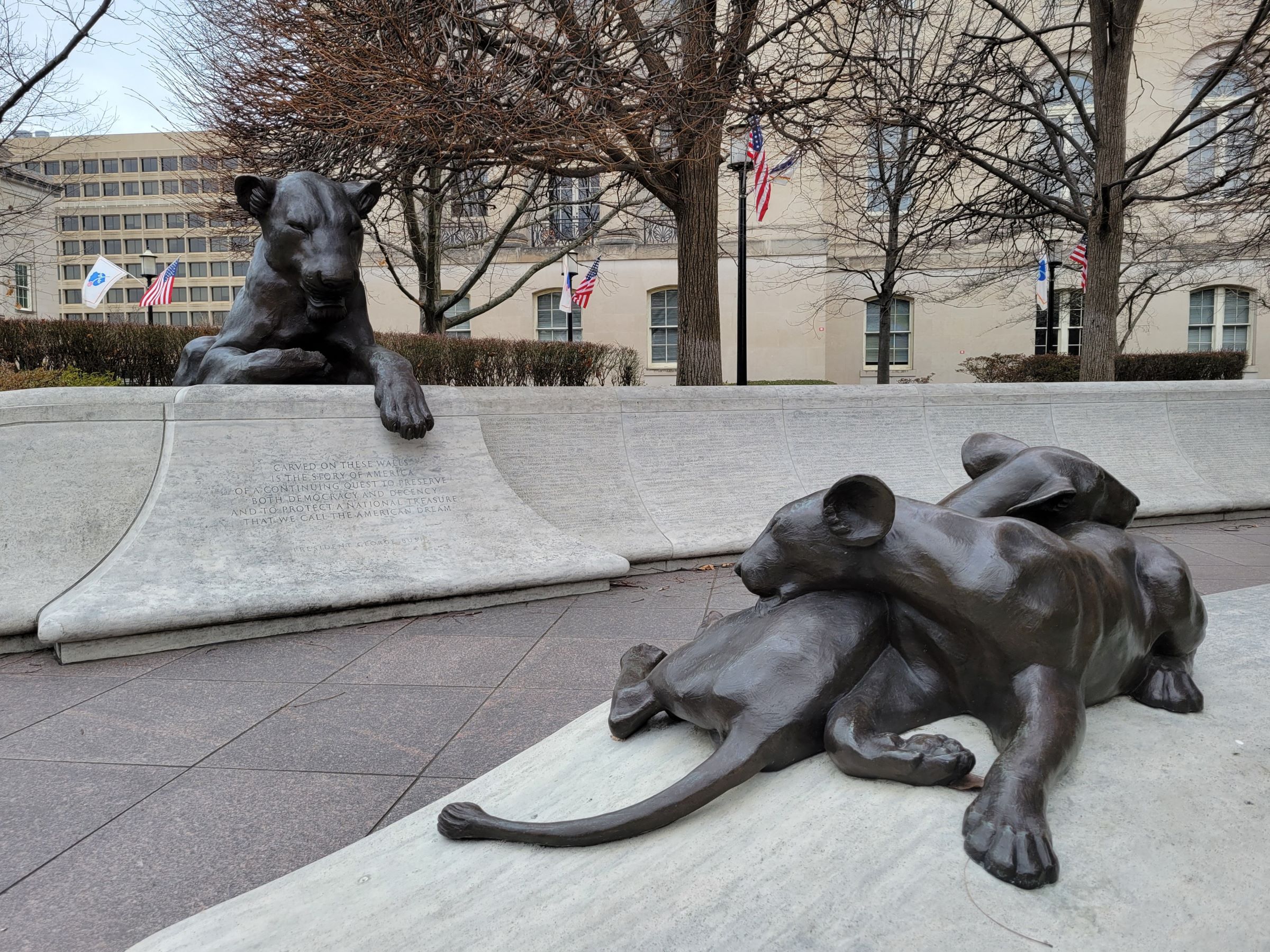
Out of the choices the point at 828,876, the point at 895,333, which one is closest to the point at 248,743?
the point at 828,876

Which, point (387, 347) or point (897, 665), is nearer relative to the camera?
point (897, 665)

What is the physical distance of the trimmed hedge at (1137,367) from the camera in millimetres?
21359

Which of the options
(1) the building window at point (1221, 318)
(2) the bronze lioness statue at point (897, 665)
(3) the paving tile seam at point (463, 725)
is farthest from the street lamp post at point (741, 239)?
(1) the building window at point (1221, 318)

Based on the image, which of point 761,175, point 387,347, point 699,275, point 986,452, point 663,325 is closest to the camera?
point 986,452

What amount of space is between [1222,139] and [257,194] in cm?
2443

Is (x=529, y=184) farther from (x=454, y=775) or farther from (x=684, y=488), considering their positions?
(x=454, y=775)

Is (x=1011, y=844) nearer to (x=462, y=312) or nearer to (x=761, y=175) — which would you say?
(x=761, y=175)

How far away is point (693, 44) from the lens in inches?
385

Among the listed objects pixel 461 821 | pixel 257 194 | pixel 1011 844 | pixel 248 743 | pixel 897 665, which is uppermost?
pixel 257 194

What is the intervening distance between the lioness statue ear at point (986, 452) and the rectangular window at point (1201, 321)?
31697 millimetres

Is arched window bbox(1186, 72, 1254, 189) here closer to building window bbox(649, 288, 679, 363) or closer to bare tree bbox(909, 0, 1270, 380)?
bare tree bbox(909, 0, 1270, 380)

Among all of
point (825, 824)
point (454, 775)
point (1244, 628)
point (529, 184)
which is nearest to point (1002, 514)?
point (825, 824)

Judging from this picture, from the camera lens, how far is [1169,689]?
1950mm

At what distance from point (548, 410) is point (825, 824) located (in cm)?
504
